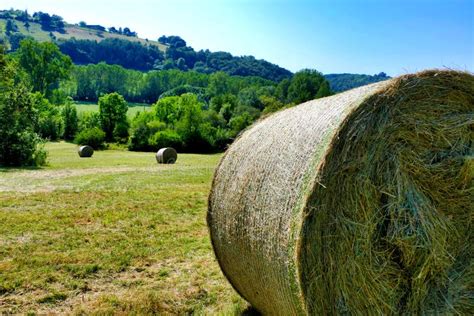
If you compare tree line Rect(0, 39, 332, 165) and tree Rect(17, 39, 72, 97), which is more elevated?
tree Rect(17, 39, 72, 97)

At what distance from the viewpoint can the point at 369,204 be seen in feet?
11.9

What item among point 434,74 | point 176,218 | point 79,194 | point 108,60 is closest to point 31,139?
point 79,194

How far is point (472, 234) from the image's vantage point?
4.28 meters

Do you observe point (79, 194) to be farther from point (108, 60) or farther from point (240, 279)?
point (108, 60)

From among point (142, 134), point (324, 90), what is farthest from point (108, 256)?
point (324, 90)

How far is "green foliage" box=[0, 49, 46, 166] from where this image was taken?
2409 centimetres

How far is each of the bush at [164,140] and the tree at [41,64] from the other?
3007 cm

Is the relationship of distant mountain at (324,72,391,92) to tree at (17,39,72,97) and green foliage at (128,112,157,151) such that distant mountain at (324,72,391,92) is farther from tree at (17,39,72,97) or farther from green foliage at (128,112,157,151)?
tree at (17,39,72,97)

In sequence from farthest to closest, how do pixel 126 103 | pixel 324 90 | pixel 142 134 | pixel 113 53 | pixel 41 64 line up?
1. pixel 113 53
2. pixel 324 90
3. pixel 41 64
4. pixel 126 103
5. pixel 142 134

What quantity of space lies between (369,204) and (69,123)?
62.4 m

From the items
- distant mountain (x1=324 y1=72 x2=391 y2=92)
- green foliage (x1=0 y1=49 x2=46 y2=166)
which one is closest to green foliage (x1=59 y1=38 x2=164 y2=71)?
distant mountain (x1=324 y1=72 x2=391 y2=92)

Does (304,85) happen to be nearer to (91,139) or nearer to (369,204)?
(91,139)

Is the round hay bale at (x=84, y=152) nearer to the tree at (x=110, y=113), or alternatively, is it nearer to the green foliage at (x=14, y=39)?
the tree at (x=110, y=113)

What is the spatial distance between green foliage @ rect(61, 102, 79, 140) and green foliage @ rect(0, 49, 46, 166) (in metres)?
34.9
